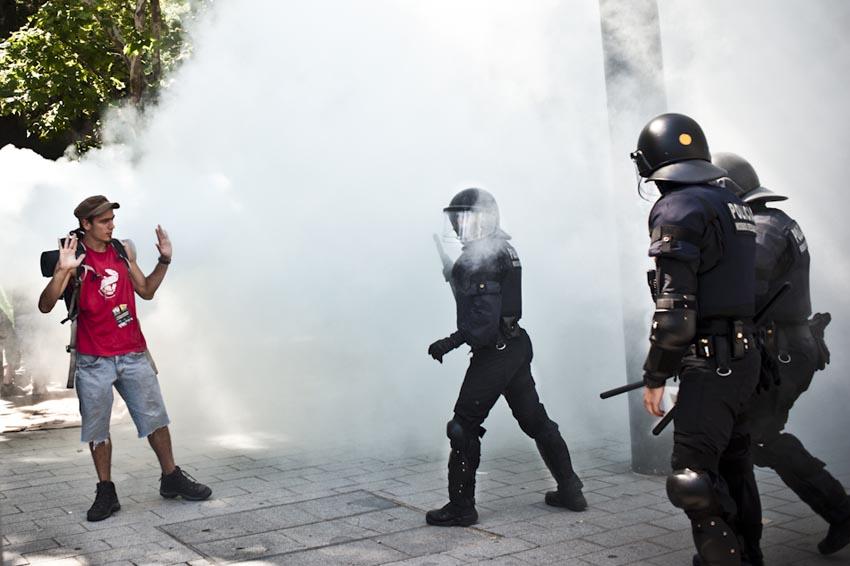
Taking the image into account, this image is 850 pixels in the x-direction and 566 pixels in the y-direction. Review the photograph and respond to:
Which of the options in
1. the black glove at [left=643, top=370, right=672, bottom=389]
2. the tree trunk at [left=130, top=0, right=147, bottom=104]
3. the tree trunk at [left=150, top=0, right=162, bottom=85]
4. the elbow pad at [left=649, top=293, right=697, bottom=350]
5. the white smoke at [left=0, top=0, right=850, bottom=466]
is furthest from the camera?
the tree trunk at [left=130, top=0, right=147, bottom=104]

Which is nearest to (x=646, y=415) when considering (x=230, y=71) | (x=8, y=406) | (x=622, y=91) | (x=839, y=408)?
(x=839, y=408)

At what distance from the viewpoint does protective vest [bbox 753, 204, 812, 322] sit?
4.23 m

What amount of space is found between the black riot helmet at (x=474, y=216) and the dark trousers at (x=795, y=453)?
5.21ft

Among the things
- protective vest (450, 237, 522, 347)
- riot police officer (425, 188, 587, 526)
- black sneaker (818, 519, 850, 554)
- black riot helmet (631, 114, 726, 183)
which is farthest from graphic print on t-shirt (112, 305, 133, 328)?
black sneaker (818, 519, 850, 554)

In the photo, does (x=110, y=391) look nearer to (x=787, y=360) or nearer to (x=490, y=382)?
(x=490, y=382)

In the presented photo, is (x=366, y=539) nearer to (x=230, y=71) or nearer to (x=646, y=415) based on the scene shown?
(x=646, y=415)

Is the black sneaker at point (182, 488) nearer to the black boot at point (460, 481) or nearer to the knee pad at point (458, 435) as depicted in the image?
the black boot at point (460, 481)

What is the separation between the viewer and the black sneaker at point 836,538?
13.9ft

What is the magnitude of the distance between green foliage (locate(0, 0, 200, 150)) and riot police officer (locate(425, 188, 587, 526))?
6339mm

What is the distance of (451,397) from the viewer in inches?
294

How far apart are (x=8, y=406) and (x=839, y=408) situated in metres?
7.56

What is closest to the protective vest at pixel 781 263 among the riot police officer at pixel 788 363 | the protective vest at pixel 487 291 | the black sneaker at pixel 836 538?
the riot police officer at pixel 788 363

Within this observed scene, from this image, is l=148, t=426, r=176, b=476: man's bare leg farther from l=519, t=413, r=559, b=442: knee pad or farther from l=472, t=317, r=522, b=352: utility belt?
l=519, t=413, r=559, b=442: knee pad

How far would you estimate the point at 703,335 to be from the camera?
3.68 meters
